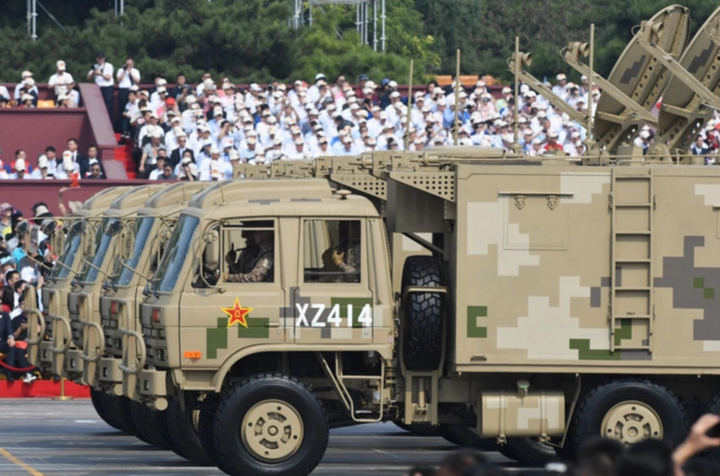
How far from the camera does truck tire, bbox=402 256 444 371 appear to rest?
54.1ft

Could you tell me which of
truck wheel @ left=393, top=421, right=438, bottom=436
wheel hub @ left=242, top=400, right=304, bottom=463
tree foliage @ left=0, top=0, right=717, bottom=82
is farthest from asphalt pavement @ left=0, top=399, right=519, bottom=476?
tree foliage @ left=0, top=0, right=717, bottom=82

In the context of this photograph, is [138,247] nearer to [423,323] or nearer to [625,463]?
[423,323]

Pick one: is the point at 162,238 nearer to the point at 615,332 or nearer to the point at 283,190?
the point at 283,190

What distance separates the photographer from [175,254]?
16.9 m

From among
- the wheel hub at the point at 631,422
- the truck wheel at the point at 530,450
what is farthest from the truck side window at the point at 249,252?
the truck wheel at the point at 530,450

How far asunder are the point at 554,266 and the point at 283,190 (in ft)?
8.68

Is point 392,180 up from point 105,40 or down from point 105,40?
down

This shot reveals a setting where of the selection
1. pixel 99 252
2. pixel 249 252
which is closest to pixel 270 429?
pixel 249 252

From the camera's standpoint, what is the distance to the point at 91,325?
19.4 meters

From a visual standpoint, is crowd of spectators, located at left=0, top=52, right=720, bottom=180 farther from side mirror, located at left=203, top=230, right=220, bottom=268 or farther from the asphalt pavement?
side mirror, located at left=203, top=230, right=220, bottom=268

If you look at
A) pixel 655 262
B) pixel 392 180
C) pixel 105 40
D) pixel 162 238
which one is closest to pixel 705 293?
pixel 655 262

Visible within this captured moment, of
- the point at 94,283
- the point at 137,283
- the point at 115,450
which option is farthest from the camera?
the point at 94,283

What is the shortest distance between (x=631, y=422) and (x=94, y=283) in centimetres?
687

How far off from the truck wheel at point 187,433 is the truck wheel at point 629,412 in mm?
3968
